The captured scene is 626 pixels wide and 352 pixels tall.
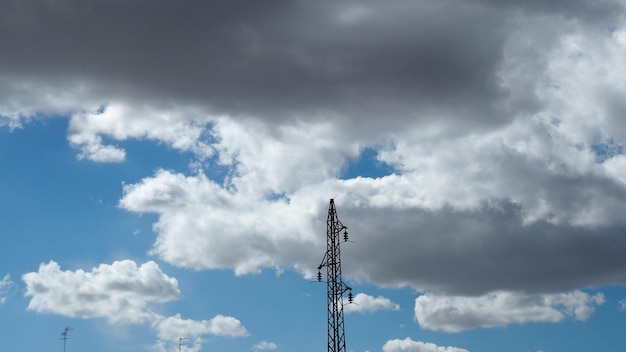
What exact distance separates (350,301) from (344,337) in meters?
8.84

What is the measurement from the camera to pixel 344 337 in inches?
7697

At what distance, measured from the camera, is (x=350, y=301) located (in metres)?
200
